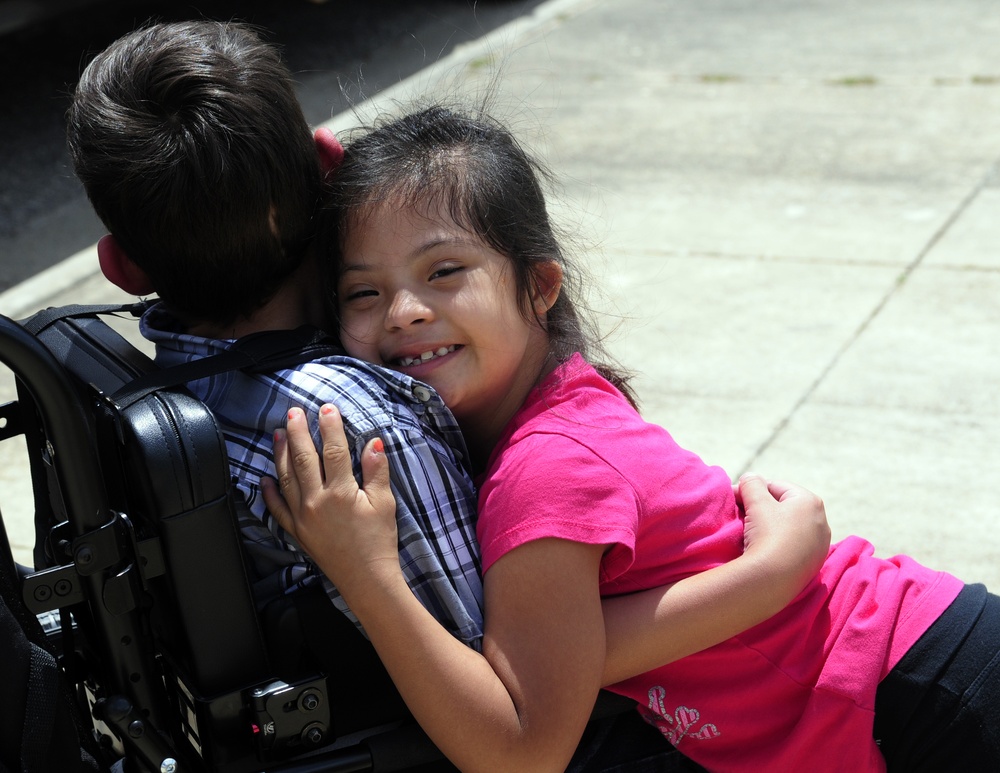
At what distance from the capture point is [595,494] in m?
1.51

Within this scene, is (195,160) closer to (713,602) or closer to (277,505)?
(277,505)

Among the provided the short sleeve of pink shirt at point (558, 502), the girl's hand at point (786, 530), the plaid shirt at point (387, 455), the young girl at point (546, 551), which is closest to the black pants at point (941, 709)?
the young girl at point (546, 551)

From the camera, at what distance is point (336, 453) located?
56.9 inches

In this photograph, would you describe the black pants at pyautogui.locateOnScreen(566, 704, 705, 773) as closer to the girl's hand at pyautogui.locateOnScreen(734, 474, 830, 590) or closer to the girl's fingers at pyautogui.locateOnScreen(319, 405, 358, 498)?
the girl's hand at pyautogui.locateOnScreen(734, 474, 830, 590)

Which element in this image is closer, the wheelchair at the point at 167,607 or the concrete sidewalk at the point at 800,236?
the wheelchair at the point at 167,607

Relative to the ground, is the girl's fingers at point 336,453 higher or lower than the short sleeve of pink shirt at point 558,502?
higher

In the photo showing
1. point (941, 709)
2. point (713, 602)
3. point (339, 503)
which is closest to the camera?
point (339, 503)

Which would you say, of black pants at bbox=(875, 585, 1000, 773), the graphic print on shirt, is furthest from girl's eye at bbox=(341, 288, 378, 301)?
black pants at bbox=(875, 585, 1000, 773)

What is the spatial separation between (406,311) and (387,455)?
0.22m

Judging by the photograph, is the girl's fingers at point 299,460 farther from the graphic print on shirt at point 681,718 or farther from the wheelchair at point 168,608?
the graphic print on shirt at point 681,718

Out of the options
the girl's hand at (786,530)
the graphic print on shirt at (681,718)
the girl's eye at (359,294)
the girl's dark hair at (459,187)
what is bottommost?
the graphic print on shirt at (681,718)

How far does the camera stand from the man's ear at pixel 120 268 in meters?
1.60

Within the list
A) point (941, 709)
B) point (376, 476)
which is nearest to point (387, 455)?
point (376, 476)

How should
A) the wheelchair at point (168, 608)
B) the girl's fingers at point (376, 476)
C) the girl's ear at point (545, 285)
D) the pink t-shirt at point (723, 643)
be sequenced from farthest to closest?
the girl's ear at point (545, 285) → the pink t-shirt at point (723, 643) → the girl's fingers at point (376, 476) → the wheelchair at point (168, 608)
